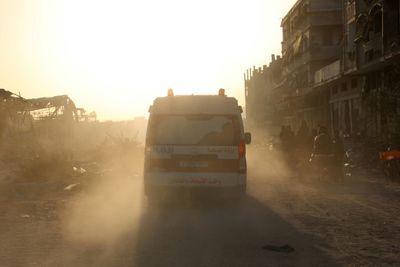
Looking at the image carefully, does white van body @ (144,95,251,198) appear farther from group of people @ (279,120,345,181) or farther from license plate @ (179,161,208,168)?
group of people @ (279,120,345,181)

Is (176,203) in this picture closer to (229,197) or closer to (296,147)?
(229,197)

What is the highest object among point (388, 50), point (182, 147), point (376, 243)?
point (388, 50)

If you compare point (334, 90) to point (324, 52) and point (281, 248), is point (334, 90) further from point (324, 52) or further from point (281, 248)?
point (281, 248)

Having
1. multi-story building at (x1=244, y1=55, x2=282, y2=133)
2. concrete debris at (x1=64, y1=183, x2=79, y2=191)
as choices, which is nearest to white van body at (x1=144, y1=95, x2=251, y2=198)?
concrete debris at (x1=64, y1=183, x2=79, y2=191)

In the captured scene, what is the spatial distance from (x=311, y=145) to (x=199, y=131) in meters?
9.84

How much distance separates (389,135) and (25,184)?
1258 cm

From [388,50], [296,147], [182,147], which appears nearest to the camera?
[182,147]

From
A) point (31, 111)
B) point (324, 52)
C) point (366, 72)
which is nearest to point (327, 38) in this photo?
point (324, 52)

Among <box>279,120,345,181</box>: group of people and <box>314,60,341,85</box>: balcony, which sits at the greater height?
<box>314,60,341,85</box>: balcony

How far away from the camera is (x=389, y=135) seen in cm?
2039

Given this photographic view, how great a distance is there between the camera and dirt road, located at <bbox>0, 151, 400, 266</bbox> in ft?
22.9

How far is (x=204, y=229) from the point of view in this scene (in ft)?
29.9

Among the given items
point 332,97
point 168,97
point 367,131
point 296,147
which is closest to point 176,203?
point 168,97

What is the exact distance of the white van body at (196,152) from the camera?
11.6 meters
